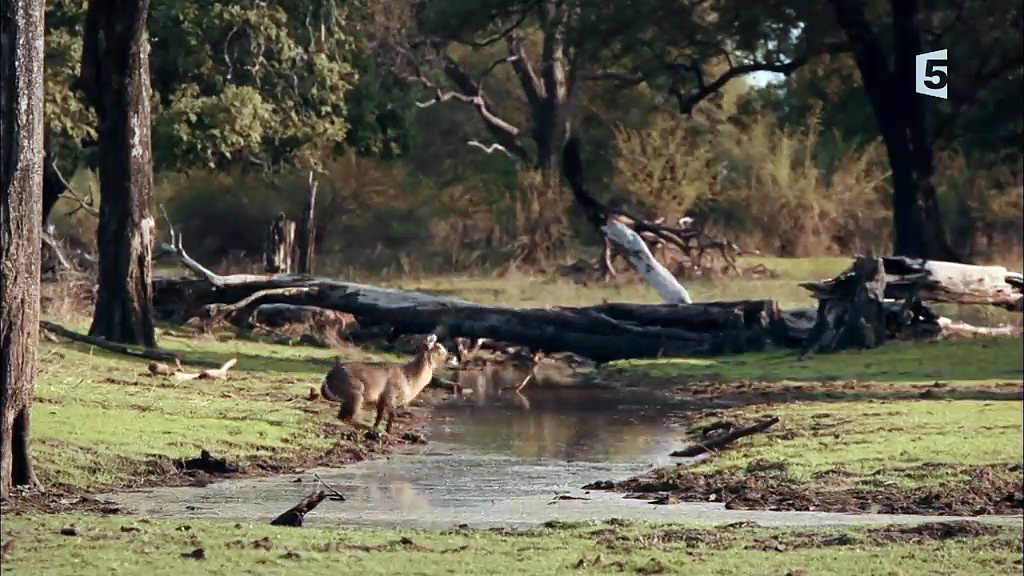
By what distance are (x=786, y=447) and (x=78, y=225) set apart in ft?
96.3

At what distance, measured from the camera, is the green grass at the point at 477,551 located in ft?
28.8

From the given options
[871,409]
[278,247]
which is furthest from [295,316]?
[871,409]

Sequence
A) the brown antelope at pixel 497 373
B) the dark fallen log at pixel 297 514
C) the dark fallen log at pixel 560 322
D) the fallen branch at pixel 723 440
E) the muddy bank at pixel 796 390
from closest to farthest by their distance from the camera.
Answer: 1. the dark fallen log at pixel 297 514
2. the fallen branch at pixel 723 440
3. the muddy bank at pixel 796 390
4. the brown antelope at pixel 497 373
5. the dark fallen log at pixel 560 322

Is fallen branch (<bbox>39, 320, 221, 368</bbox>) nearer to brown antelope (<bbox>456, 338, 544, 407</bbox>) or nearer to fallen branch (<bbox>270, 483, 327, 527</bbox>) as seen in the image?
brown antelope (<bbox>456, 338, 544, 407</bbox>)

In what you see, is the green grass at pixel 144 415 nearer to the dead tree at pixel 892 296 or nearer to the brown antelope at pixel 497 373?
the brown antelope at pixel 497 373

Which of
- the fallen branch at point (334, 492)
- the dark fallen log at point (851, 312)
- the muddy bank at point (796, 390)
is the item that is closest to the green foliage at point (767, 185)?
the dark fallen log at point (851, 312)

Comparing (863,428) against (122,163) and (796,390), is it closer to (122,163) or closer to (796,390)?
(796,390)

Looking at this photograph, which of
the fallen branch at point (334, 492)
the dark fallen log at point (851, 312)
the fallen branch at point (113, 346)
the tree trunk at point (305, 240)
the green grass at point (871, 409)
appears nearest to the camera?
the fallen branch at point (334, 492)

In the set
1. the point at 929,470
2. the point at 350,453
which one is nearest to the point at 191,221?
the point at 350,453

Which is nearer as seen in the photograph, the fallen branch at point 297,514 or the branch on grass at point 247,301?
the fallen branch at point 297,514

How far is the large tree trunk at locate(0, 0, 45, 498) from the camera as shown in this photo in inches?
436

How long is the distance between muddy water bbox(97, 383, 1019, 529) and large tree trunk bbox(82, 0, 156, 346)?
435 centimetres

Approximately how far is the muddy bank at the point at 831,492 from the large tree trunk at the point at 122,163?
9.36 meters

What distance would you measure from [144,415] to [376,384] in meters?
1.97
